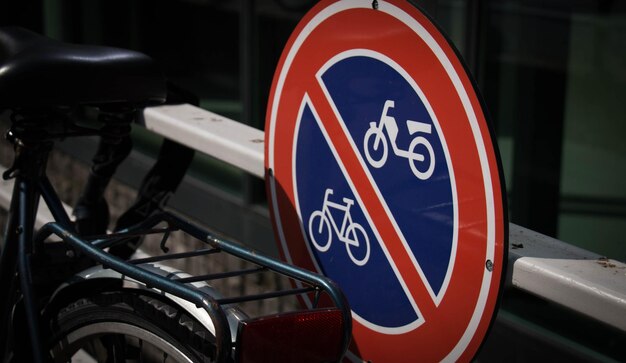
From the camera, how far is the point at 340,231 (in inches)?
67.1

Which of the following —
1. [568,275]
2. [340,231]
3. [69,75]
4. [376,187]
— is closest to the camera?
[568,275]

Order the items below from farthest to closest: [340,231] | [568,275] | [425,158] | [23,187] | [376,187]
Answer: [23,187] < [340,231] < [376,187] < [425,158] < [568,275]

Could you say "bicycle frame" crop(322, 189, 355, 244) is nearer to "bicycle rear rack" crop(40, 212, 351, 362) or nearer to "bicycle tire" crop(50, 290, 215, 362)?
"bicycle rear rack" crop(40, 212, 351, 362)

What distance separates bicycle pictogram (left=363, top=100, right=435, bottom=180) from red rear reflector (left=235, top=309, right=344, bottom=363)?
24cm

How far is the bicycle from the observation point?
1474 mm

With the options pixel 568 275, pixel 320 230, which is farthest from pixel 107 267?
pixel 568 275

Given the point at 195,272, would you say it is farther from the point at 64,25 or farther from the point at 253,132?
the point at 64,25

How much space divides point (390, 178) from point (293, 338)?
11.5 inches

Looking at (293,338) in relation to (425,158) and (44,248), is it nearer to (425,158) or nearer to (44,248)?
(425,158)

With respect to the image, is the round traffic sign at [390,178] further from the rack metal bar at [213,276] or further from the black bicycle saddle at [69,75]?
the black bicycle saddle at [69,75]

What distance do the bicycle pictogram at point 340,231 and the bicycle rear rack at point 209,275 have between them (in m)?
0.11

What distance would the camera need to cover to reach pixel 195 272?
13.4 ft

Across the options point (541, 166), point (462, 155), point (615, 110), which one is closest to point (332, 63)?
point (462, 155)

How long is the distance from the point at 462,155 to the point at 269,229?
299cm
